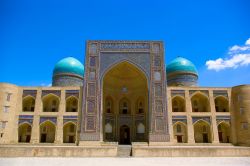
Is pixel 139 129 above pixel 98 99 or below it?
below

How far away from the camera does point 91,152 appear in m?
14.5

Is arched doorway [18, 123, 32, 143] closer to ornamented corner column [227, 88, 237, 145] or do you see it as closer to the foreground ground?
the foreground ground

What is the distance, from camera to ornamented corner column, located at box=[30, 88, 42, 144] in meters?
23.8

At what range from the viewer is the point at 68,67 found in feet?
101

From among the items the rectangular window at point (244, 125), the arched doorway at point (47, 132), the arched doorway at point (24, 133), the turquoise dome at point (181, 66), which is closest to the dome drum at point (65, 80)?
the arched doorway at point (47, 132)

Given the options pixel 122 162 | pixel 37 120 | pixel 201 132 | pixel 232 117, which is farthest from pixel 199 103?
pixel 37 120

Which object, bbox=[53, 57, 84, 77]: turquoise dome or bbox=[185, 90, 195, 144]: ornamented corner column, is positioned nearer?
bbox=[185, 90, 195, 144]: ornamented corner column

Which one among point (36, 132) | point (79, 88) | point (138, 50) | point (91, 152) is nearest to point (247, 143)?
point (138, 50)

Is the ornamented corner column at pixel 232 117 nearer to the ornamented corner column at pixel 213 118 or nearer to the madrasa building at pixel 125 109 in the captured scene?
the madrasa building at pixel 125 109

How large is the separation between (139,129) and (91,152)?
12.0m

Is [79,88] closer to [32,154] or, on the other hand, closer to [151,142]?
[151,142]

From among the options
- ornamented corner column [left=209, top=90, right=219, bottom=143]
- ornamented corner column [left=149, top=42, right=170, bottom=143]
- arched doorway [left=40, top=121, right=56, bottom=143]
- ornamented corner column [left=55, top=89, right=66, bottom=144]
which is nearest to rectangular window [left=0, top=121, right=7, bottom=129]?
arched doorway [left=40, top=121, right=56, bottom=143]

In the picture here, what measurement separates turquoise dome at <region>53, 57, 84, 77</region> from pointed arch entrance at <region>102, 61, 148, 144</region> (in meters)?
7.21

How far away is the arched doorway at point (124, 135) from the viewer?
25.5 m
